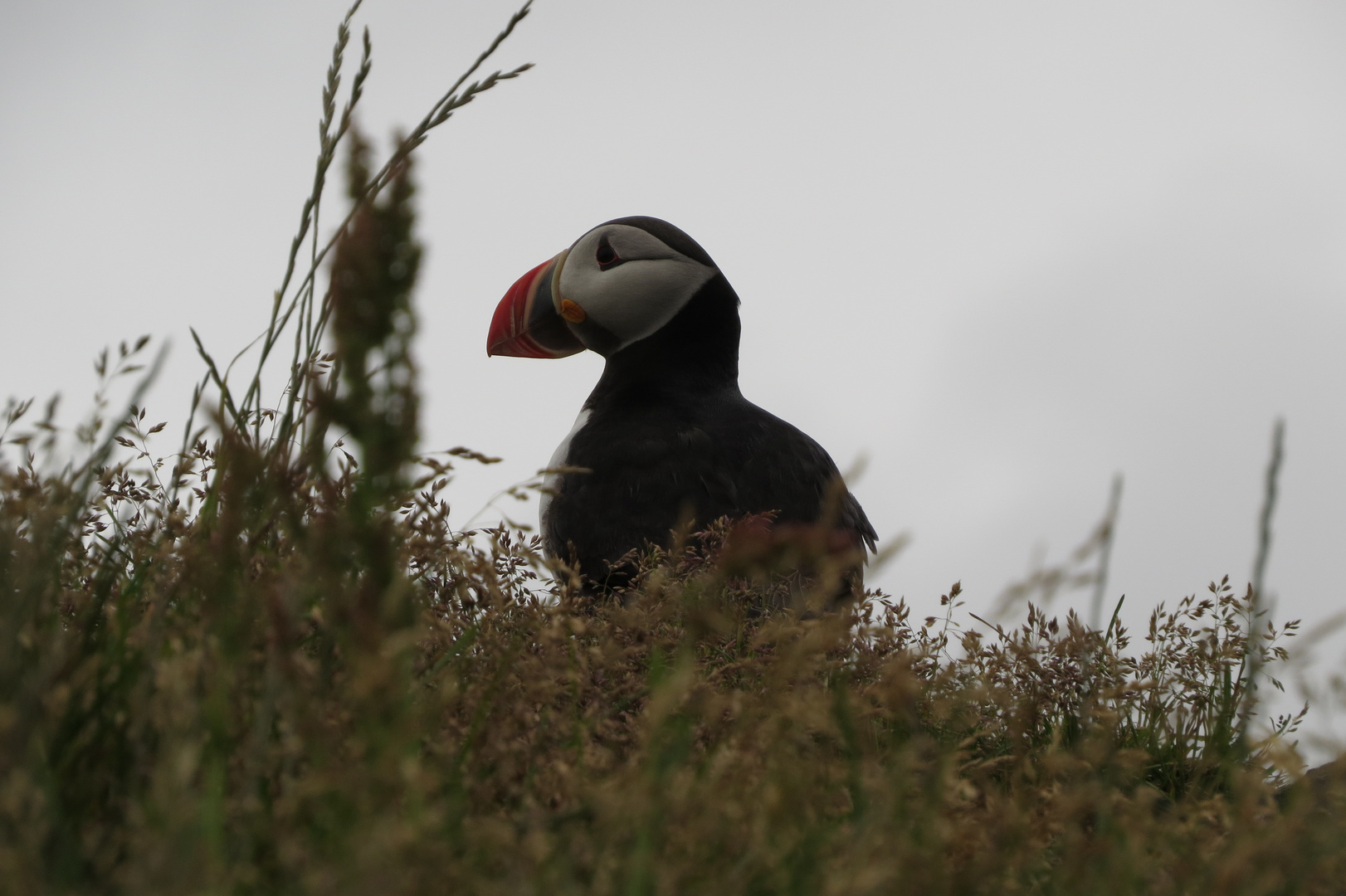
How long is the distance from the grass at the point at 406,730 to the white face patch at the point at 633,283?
11.1 feet

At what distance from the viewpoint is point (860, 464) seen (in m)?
1.25

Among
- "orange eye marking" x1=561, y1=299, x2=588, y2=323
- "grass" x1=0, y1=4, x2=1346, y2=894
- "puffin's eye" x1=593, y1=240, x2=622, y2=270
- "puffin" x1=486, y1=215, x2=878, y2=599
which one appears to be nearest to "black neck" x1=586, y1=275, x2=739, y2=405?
"puffin" x1=486, y1=215, x2=878, y2=599

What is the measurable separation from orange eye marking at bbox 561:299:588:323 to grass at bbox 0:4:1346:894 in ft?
11.5

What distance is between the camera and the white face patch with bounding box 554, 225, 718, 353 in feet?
18.4

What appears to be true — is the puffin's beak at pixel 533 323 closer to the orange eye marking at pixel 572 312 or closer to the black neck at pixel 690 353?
the orange eye marking at pixel 572 312

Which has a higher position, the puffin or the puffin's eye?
the puffin's eye

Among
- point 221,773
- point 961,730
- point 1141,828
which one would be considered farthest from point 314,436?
point 961,730

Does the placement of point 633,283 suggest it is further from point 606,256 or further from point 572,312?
point 572,312

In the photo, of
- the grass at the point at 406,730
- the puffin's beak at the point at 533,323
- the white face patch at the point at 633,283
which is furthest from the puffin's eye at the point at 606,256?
the grass at the point at 406,730

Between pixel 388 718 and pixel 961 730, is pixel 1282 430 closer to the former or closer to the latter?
pixel 388 718

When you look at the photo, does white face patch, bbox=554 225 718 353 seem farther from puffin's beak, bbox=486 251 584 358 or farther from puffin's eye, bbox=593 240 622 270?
puffin's beak, bbox=486 251 584 358

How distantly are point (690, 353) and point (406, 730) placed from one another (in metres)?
4.68

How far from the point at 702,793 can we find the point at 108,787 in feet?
2.60

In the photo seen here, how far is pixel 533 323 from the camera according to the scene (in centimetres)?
596
